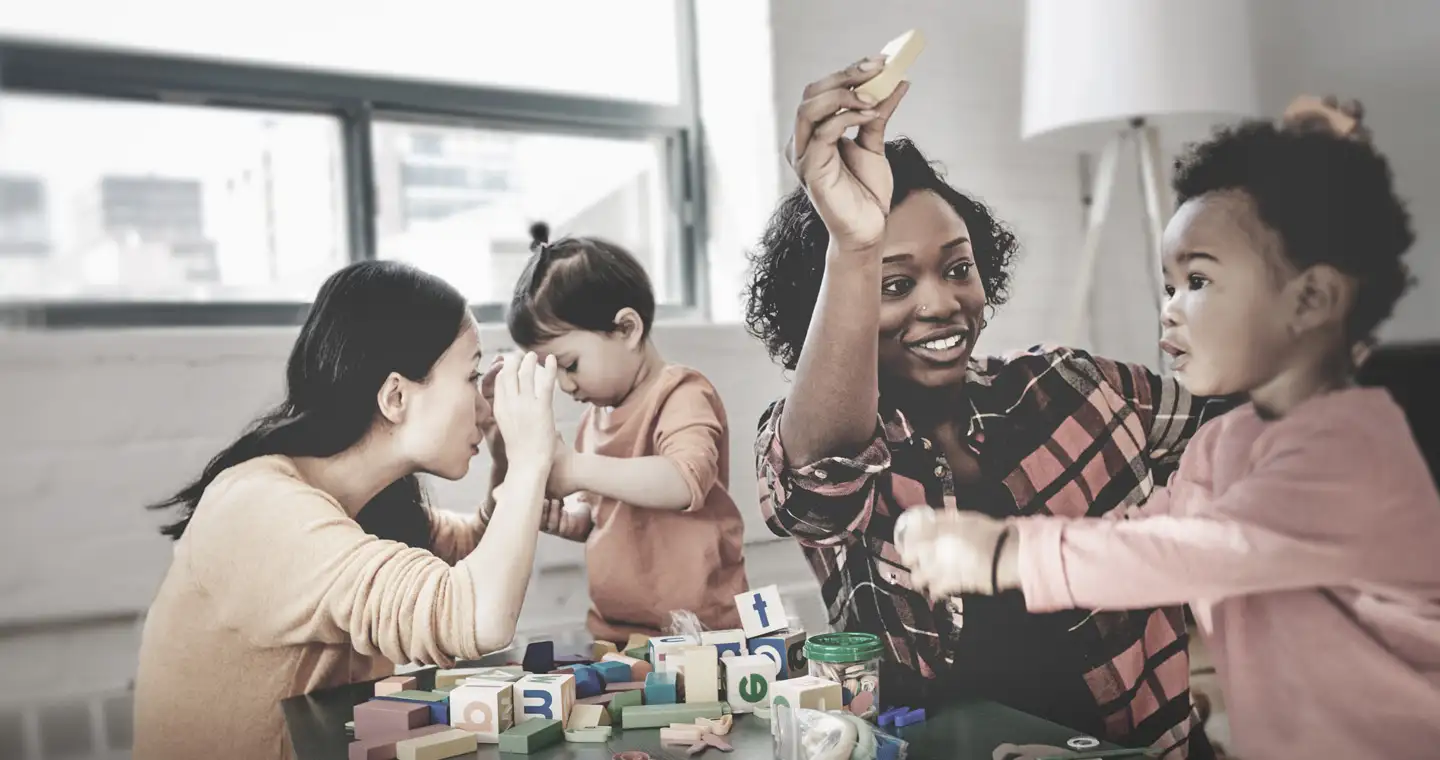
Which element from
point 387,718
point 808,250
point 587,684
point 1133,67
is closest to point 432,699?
point 387,718

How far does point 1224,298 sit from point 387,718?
3.16 ft

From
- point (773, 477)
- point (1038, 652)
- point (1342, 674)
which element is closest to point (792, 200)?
point (773, 477)

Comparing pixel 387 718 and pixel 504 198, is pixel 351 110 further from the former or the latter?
pixel 387 718

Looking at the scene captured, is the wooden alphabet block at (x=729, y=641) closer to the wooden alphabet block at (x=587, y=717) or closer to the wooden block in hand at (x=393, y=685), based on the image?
the wooden alphabet block at (x=587, y=717)

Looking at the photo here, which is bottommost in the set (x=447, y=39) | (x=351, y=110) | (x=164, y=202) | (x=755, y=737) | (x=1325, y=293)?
(x=755, y=737)

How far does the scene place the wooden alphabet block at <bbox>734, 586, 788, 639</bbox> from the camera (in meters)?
1.51

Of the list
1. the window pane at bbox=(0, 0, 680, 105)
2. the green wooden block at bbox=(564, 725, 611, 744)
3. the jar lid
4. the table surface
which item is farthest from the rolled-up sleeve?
the window pane at bbox=(0, 0, 680, 105)

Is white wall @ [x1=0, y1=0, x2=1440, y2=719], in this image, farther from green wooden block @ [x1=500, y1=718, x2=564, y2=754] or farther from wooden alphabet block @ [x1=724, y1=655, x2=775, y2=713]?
green wooden block @ [x1=500, y1=718, x2=564, y2=754]

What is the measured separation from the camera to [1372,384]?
3.16ft

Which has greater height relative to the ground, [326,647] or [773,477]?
[773,477]

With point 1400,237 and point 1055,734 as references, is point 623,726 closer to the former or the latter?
point 1055,734

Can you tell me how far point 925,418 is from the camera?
132 centimetres

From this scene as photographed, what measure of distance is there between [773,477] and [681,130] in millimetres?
596

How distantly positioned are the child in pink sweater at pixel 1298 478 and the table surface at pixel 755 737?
20cm
